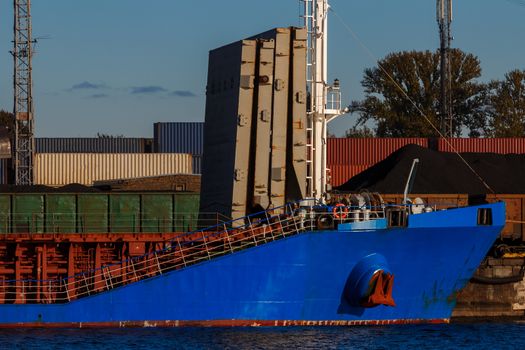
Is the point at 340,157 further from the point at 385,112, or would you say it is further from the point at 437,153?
the point at 385,112

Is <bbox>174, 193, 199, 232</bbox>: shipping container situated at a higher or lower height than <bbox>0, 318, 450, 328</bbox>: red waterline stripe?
higher

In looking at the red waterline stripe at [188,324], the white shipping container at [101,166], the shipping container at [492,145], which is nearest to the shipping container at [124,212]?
the red waterline stripe at [188,324]

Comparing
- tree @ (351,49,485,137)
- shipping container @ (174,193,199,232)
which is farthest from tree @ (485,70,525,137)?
shipping container @ (174,193,199,232)

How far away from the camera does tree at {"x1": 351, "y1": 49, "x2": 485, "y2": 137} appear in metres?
101

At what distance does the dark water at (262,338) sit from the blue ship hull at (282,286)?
0.38 meters

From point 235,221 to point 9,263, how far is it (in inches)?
269

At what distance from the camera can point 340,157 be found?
6356 centimetres

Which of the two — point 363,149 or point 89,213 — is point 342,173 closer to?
point 363,149

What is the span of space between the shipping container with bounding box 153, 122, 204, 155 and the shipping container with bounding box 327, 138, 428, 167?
648 inches

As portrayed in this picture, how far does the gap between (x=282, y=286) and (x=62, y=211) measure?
9.53 m

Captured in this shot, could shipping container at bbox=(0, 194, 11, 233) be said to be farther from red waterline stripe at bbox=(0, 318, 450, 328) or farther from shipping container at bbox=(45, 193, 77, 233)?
red waterline stripe at bbox=(0, 318, 450, 328)

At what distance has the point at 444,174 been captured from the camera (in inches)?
1970

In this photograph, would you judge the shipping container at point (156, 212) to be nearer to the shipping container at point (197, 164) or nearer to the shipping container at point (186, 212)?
the shipping container at point (186, 212)

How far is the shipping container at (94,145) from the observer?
8100 centimetres
